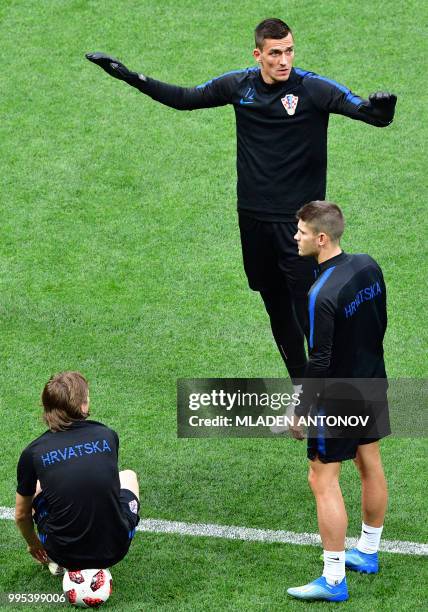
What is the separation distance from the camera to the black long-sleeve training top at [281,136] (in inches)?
299

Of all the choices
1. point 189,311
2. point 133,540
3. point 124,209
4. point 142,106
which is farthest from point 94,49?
point 133,540

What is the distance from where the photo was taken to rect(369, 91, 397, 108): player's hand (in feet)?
22.9

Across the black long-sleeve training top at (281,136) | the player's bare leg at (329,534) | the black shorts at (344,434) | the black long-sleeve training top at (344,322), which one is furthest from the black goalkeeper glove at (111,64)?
the player's bare leg at (329,534)

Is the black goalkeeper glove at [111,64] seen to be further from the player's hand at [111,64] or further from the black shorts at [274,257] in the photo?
the black shorts at [274,257]

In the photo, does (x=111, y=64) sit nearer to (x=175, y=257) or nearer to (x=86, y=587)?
(x=175, y=257)

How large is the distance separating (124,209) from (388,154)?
232 centimetres

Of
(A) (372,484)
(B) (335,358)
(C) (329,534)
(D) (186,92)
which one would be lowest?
(C) (329,534)

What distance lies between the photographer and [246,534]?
281 inches

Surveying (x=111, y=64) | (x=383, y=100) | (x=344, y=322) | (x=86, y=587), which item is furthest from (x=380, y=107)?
(x=86, y=587)

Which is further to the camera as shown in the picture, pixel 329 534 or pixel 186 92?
pixel 186 92

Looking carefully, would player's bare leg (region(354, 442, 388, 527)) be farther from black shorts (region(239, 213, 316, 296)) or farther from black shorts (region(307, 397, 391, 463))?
black shorts (region(239, 213, 316, 296))

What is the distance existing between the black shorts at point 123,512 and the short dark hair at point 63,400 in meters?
0.40

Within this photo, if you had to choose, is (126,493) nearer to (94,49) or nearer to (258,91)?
(258,91)

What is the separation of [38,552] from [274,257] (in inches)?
96.0
